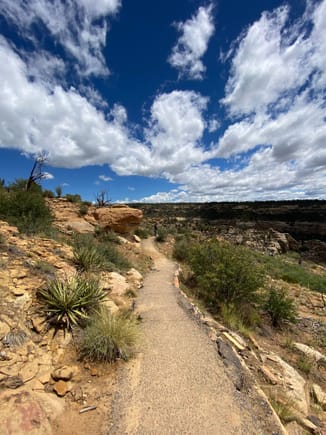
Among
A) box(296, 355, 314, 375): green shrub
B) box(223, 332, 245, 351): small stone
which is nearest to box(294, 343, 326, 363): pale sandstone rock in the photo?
box(296, 355, 314, 375): green shrub

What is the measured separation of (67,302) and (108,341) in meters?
1.18

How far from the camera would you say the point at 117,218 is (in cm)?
1447

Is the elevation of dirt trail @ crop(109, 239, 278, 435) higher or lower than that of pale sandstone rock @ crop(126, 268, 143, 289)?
lower

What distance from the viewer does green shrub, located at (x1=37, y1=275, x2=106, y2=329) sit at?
12.8 ft

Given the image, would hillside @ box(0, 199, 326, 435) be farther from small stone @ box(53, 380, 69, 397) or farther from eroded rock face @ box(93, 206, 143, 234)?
eroded rock face @ box(93, 206, 143, 234)

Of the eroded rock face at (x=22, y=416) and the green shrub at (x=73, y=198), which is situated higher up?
the green shrub at (x=73, y=198)

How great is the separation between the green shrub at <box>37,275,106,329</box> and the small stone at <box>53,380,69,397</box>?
1.02m

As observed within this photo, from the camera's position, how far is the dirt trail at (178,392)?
97.0 inches

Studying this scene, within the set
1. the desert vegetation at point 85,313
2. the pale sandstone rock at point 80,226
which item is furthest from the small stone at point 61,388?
the pale sandstone rock at point 80,226

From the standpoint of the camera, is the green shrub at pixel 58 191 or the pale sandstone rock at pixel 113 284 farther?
the green shrub at pixel 58 191

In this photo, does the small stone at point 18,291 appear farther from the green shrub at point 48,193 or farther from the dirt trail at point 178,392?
the green shrub at point 48,193

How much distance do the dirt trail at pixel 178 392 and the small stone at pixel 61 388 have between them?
715mm

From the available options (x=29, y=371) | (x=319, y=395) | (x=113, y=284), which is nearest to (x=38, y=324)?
(x=29, y=371)

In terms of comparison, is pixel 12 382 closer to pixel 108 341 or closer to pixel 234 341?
pixel 108 341
